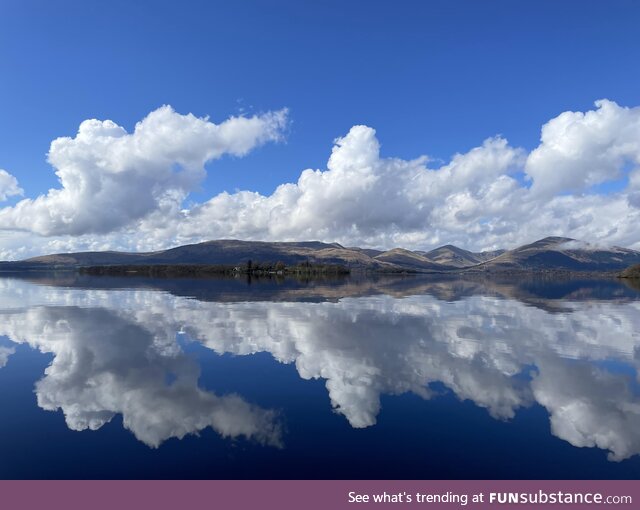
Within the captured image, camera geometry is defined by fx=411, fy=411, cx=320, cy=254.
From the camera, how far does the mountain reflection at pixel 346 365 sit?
20609 millimetres

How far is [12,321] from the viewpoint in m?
50.3

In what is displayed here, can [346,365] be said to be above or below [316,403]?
above

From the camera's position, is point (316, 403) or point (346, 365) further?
point (346, 365)

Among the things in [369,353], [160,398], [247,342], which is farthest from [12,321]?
[369,353]

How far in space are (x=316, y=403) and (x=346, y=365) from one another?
8.09 m
